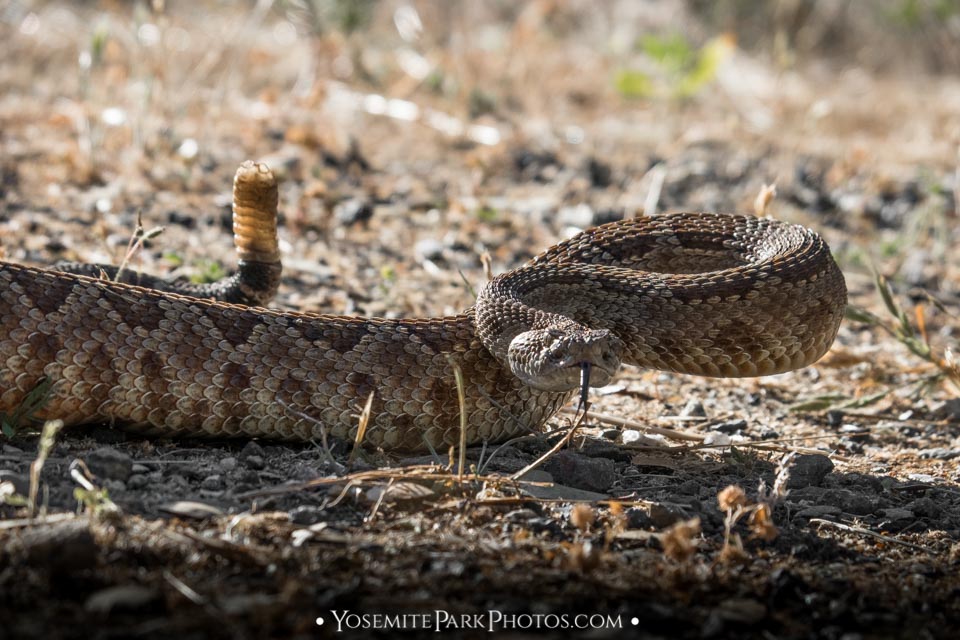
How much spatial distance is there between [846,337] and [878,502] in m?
2.90

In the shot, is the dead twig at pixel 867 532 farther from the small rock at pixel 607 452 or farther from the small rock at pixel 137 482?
the small rock at pixel 137 482

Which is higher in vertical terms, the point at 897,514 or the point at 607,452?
the point at 607,452

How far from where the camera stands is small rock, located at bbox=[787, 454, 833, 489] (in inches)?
187

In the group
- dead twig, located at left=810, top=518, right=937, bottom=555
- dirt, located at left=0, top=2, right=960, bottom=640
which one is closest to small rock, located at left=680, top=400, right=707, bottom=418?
dirt, located at left=0, top=2, right=960, bottom=640

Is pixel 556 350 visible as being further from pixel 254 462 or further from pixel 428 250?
pixel 428 250

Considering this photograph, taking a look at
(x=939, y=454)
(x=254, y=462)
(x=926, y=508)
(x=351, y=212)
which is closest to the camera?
(x=254, y=462)

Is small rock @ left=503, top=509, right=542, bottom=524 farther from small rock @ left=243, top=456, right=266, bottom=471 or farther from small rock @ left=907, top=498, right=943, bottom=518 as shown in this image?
small rock @ left=907, top=498, right=943, bottom=518

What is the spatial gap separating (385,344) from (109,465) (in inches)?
53.2

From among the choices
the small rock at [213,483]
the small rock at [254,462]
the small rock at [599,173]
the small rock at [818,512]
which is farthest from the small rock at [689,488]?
the small rock at [599,173]

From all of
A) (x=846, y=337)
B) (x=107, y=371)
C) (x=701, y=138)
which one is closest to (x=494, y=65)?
(x=701, y=138)

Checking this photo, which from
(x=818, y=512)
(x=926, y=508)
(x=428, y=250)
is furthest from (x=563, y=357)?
(x=428, y=250)

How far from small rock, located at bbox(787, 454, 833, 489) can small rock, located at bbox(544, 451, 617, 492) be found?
32.3 inches

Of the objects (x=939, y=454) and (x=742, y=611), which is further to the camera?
(x=939, y=454)

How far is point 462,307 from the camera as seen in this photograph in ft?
22.7
